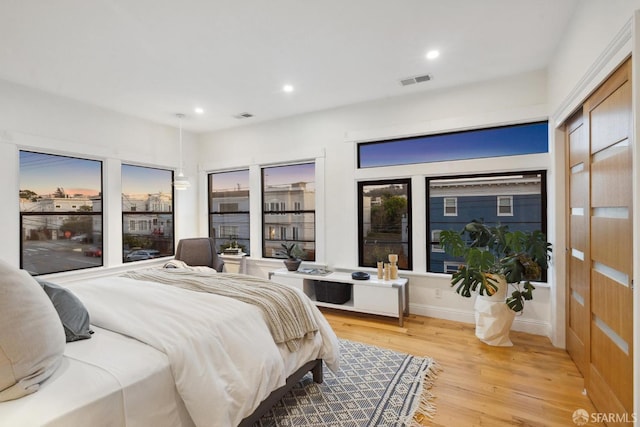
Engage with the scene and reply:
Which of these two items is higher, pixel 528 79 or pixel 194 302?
pixel 528 79

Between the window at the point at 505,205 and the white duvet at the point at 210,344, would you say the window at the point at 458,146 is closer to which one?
the window at the point at 505,205

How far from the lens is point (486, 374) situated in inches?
103

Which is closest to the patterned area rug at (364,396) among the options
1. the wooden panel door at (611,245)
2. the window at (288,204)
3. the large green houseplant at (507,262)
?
the large green houseplant at (507,262)

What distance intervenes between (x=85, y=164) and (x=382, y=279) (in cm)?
429

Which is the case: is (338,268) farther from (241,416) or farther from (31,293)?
(31,293)

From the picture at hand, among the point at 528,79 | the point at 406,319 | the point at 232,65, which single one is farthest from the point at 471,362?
the point at 232,65

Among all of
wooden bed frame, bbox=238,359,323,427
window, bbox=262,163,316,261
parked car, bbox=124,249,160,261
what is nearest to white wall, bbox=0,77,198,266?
parked car, bbox=124,249,160,261

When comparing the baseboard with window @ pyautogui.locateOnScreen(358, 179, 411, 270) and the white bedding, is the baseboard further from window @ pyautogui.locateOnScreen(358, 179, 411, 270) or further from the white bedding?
the white bedding

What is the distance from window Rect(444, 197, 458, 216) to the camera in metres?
3.90

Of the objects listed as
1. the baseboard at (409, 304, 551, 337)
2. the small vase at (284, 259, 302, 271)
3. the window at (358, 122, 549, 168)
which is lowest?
the baseboard at (409, 304, 551, 337)

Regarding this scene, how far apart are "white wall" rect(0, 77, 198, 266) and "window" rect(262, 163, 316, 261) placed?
150 centimetres

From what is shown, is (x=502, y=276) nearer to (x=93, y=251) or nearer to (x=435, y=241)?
(x=435, y=241)

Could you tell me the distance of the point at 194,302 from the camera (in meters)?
2.13

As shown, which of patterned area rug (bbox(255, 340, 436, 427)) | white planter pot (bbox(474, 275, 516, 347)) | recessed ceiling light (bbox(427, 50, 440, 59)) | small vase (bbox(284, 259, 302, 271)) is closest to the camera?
patterned area rug (bbox(255, 340, 436, 427))
